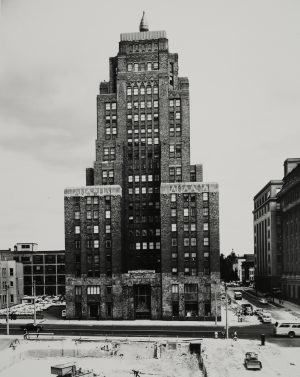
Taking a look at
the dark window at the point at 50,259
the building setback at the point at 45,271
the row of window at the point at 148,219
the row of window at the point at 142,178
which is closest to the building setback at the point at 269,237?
the row of window at the point at 148,219

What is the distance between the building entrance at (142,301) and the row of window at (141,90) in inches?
1739

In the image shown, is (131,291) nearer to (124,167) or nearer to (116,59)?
(124,167)

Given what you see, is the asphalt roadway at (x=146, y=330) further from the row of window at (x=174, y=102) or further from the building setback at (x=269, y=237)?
the building setback at (x=269, y=237)

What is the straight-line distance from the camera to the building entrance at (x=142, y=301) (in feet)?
370

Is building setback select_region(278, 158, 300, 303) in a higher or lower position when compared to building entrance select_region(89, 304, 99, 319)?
higher

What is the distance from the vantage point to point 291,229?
139875 mm

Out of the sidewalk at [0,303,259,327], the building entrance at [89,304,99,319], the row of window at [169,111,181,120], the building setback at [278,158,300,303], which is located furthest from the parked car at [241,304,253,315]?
the row of window at [169,111,181,120]

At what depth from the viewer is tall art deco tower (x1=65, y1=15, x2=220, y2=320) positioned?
111m

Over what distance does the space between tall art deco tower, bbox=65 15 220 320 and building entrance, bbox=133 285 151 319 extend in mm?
216

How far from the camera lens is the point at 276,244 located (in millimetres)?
162750

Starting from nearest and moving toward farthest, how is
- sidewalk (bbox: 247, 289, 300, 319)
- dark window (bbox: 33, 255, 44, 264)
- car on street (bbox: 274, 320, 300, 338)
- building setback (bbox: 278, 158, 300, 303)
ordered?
1. car on street (bbox: 274, 320, 300, 338)
2. sidewalk (bbox: 247, 289, 300, 319)
3. building setback (bbox: 278, 158, 300, 303)
4. dark window (bbox: 33, 255, 44, 264)

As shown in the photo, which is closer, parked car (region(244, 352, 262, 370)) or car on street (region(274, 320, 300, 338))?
parked car (region(244, 352, 262, 370))

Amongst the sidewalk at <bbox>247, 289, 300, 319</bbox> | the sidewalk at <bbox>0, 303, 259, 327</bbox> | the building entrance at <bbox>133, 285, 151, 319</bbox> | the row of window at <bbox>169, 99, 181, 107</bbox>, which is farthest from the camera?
the row of window at <bbox>169, 99, 181, 107</bbox>

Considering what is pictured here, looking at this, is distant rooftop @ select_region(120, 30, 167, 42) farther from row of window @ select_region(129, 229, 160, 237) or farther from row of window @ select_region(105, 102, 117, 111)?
row of window @ select_region(129, 229, 160, 237)
